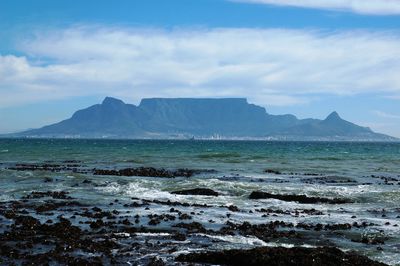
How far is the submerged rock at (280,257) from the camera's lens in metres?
18.0

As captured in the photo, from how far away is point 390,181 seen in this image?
181 feet

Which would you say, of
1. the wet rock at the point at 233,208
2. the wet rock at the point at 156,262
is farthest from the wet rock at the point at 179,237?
the wet rock at the point at 233,208

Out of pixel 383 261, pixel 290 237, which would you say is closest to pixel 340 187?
pixel 290 237

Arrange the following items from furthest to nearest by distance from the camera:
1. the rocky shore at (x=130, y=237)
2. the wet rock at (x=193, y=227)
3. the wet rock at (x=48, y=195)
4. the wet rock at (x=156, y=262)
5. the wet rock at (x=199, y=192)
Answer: the wet rock at (x=199, y=192) → the wet rock at (x=48, y=195) → the wet rock at (x=193, y=227) → the rocky shore at (x=130, y=237) → the wet rock at (x=156, y=262)

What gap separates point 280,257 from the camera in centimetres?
1828

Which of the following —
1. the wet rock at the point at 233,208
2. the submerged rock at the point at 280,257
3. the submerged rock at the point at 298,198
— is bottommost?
the submerged rock at the point at 298,198

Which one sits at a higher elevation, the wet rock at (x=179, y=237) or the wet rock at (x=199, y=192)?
the wet rock at (x=179, y=237)

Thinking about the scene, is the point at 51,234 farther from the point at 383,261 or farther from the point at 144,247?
the point at 383,261

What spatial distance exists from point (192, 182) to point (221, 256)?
1176 inches

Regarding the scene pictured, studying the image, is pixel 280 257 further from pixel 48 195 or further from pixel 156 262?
pixel 48 195

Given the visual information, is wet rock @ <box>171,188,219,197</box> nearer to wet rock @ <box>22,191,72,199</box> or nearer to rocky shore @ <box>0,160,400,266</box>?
rocky shore @ <box>0,160,400,266</box>

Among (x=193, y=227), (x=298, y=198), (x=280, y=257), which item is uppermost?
(x=280, y=257)

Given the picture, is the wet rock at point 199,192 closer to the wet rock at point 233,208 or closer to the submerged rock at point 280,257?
the wet rock at point 233,208

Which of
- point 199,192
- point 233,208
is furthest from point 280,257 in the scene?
point 199,192
